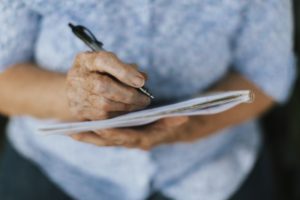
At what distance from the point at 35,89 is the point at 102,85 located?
0.88 ft

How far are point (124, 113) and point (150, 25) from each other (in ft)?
0.57

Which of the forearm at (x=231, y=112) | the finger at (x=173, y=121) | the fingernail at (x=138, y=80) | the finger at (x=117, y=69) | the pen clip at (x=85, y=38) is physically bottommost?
the forearm at (x=231, y=112)

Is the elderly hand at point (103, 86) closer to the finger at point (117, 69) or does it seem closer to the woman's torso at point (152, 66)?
the finger at point (117, 69)

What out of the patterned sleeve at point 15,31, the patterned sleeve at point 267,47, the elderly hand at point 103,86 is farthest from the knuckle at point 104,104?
the patterned sleeve at point 267,47

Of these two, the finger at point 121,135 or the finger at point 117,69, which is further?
the finger at point 121,135

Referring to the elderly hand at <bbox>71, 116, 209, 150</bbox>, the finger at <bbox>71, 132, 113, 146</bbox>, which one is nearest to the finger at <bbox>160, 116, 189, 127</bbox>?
the elderly hand at <bbox>71, 116, 209, 150</bbox>

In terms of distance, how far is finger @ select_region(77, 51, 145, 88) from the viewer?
2.25 ft

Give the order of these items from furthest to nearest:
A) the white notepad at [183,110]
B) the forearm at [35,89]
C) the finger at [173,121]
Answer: the forearm at [35,89], the finger at [173,121], the white notepad at [183,110]

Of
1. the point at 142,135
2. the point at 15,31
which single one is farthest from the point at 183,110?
the point at 15,31

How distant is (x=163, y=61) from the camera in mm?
909

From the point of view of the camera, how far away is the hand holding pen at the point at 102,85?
690 millimetres

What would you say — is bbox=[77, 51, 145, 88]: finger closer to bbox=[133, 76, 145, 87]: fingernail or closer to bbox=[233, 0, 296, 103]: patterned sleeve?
bbox=[133, 76, 145, 87]: fingernail

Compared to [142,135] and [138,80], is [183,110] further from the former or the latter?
[142,135]

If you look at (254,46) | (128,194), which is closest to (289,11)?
(254,46)
